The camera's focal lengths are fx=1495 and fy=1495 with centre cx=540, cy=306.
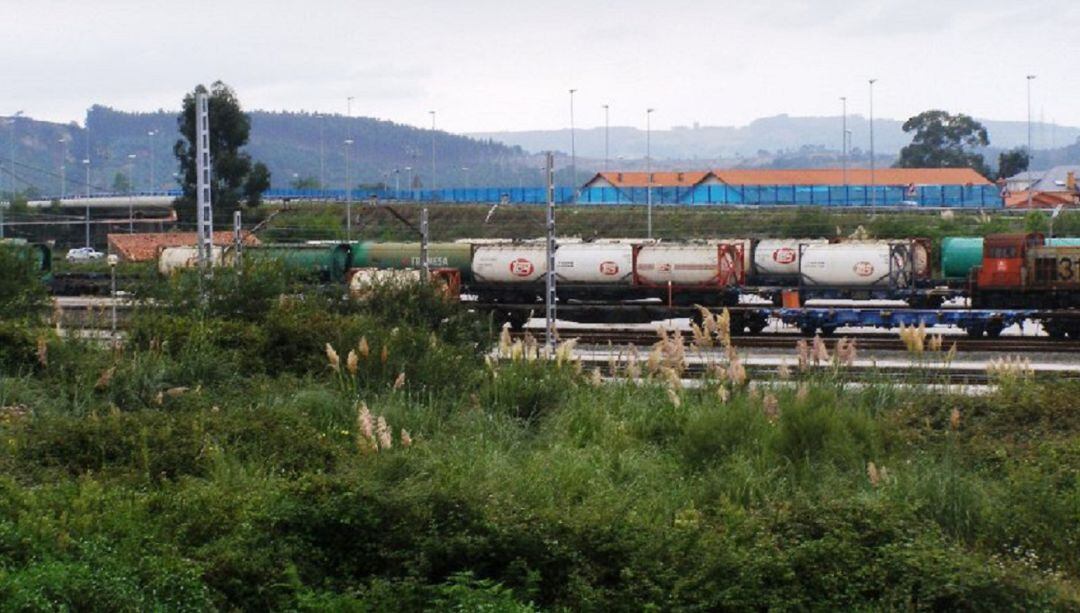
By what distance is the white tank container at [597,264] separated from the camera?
43.4 m

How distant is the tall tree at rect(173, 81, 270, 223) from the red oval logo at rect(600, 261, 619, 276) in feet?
87.9

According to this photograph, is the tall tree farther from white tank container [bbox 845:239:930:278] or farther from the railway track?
white tank container [bbox 845:239:930:278]

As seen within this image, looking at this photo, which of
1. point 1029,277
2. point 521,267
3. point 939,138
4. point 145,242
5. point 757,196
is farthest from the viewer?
point 939,138

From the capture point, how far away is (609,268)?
43.5 metres

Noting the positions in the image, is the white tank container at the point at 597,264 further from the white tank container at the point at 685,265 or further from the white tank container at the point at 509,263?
the white tank container at the point at 509,263

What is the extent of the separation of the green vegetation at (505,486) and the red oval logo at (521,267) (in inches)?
856

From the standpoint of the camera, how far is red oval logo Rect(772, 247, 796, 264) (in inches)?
1718

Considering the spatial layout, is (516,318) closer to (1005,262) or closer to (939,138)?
(1005,262)

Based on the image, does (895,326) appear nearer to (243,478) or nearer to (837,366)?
(837,366)

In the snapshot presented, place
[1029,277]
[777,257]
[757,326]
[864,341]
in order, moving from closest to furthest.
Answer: [864,341] < [1029,277] < [757,326] < [777,257]

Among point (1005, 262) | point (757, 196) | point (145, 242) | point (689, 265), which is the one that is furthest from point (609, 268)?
point (757, 196)

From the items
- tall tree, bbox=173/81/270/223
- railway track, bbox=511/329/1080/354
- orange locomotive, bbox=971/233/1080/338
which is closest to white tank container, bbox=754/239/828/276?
railway track, bbox=511/329/1080/354

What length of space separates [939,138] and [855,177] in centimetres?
4759

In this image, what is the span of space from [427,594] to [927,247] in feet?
116
